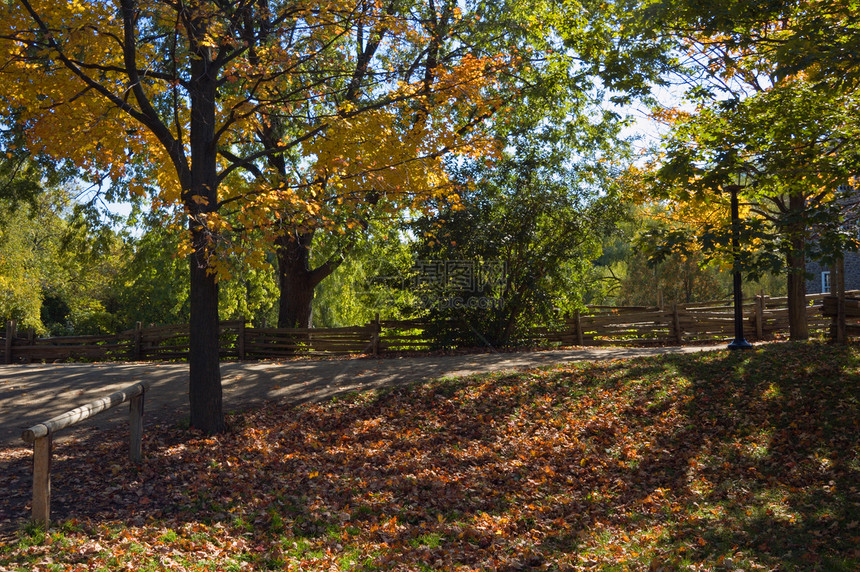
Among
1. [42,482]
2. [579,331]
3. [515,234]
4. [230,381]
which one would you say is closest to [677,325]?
[579,331]

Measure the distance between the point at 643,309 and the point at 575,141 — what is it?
6.36 m

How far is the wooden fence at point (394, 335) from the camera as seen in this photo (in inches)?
728

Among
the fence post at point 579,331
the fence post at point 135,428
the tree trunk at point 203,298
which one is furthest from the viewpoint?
the fence post at point 579,331

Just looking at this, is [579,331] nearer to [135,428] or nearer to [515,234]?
[515,234]

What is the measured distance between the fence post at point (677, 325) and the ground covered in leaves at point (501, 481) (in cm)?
765

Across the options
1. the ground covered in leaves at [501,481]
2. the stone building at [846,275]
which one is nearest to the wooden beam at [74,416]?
the ground covered in leaves at [501,481]

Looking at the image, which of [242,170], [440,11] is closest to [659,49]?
[440,11]

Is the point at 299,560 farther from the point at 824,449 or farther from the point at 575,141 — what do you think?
the point at 575,141

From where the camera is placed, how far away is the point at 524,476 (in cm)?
816

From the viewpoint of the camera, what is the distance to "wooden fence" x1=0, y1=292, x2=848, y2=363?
18500 millimetres

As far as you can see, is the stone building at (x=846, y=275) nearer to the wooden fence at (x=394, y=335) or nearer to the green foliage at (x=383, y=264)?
the wooden fence at (x=394, y=335)

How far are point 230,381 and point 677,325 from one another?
12.8m

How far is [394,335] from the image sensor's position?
18500mm

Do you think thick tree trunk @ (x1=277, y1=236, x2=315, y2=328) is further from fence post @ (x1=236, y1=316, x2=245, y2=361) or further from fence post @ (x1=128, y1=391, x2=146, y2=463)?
fence post @ (x1=128, y1=391, x2=146, y2=463)
